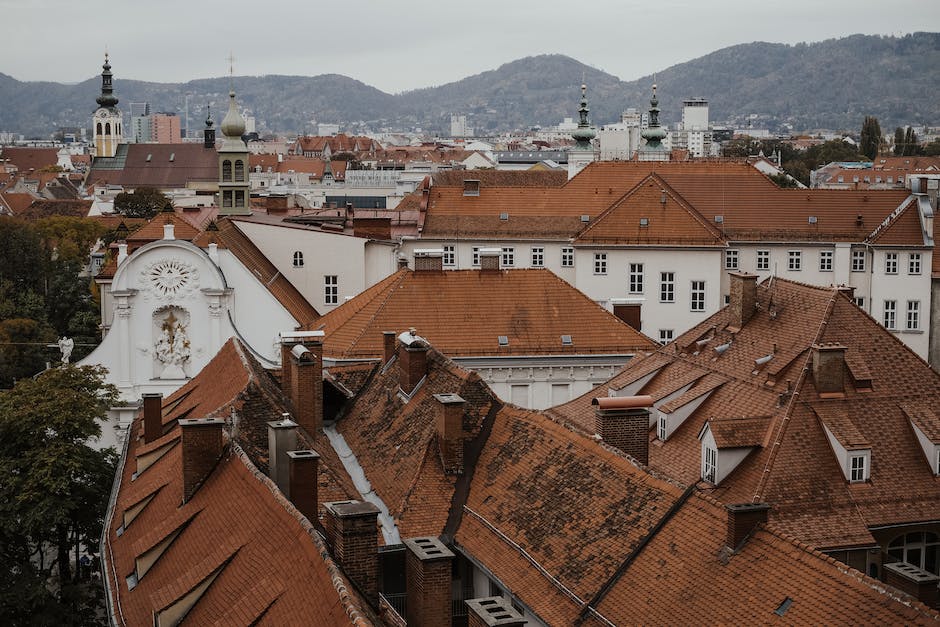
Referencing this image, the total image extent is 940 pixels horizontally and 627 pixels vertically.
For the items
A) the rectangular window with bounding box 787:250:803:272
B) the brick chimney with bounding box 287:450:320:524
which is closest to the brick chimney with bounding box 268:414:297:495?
the brick chimney with bounding box 287:450:320:524

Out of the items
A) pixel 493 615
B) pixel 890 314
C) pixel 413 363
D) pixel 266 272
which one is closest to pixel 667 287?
pixel 890 314

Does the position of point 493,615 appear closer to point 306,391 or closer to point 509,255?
point 306,391

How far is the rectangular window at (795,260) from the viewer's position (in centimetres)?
6806

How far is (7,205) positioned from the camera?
155750mm

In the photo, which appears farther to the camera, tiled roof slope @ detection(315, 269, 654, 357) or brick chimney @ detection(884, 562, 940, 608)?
tiled roof slope @ detection(315, 269, 654, 357)

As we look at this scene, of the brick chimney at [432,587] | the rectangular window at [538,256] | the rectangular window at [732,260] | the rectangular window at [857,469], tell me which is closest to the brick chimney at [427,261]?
the rectangular window at [857,469]

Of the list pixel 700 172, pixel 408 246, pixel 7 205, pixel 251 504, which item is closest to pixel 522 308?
pixel 408 246

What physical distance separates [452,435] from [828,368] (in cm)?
983

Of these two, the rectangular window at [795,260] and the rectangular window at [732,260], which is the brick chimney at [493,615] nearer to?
the rectangular window at [732,260]

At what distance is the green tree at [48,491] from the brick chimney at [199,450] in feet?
26.8

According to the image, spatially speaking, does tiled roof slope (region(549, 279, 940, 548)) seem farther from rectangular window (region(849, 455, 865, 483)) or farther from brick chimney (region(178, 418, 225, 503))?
brick chimney (region(178, 418, 225, 503))

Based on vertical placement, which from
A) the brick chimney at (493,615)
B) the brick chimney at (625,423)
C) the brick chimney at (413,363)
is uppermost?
the brick chimney at (413,363)

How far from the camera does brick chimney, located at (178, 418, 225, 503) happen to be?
2677cm

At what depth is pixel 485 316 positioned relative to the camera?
47.8 metres
